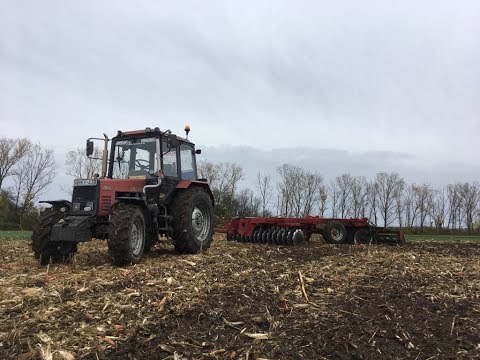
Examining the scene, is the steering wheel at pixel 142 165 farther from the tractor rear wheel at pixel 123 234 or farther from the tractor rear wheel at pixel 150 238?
the tractor rear wheel at pixel 123 234

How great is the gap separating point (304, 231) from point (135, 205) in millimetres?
9639

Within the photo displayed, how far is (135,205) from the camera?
8828 mm

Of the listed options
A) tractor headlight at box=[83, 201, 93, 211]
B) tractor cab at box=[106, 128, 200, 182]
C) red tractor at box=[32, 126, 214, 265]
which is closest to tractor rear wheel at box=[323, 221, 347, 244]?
red tractor at box=[32, 126, 214, 265]

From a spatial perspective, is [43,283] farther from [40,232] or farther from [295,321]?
[295,321]

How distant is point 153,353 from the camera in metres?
4.10

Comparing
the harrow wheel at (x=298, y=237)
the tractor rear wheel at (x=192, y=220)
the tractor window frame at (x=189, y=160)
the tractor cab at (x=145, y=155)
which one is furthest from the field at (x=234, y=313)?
the harrow wheel at (x=298, y=237)

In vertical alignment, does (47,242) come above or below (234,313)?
above

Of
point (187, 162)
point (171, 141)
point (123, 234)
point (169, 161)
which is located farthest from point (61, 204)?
point (187, 162)

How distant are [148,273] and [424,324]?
4.02m

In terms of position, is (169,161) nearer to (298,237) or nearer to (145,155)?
(145,155)

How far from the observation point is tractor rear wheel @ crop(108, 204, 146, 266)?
797 centimetres

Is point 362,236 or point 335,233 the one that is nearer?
point 335,233

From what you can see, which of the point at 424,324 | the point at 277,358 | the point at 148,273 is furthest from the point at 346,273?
the point at 277,358

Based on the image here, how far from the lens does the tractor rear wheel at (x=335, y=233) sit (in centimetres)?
1744
